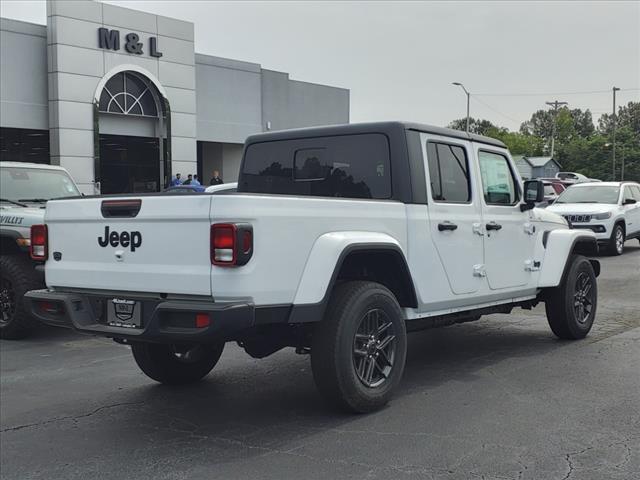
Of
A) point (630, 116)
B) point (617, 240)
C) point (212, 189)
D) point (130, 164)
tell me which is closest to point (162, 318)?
point (212, 189)

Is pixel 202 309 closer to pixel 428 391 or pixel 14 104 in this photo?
pixel 428 391

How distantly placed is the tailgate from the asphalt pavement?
98cm

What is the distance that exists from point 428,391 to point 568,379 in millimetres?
1172

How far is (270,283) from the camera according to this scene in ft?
14.4

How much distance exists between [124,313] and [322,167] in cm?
213

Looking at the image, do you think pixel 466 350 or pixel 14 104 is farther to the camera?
pixel 14 104

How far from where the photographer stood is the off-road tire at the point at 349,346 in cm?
474

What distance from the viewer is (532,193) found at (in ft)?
22.8

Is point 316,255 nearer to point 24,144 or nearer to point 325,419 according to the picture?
point 325,419

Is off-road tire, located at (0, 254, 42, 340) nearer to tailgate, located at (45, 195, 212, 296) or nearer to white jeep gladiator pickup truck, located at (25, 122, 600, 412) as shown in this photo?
white jeep gladiator pickup truck, located at (25, 122, 600, 412)

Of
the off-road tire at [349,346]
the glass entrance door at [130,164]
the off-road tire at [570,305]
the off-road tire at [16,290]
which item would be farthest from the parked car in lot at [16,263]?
the glass entrance door at [130,164]

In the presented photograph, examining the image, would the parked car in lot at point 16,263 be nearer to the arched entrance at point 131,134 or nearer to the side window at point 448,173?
the side window at point 448,173

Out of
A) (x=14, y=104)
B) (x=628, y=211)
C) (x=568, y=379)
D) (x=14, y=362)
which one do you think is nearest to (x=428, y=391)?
(x=568, y=379)

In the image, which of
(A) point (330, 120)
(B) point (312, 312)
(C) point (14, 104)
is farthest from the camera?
(A) point (330, 120)
